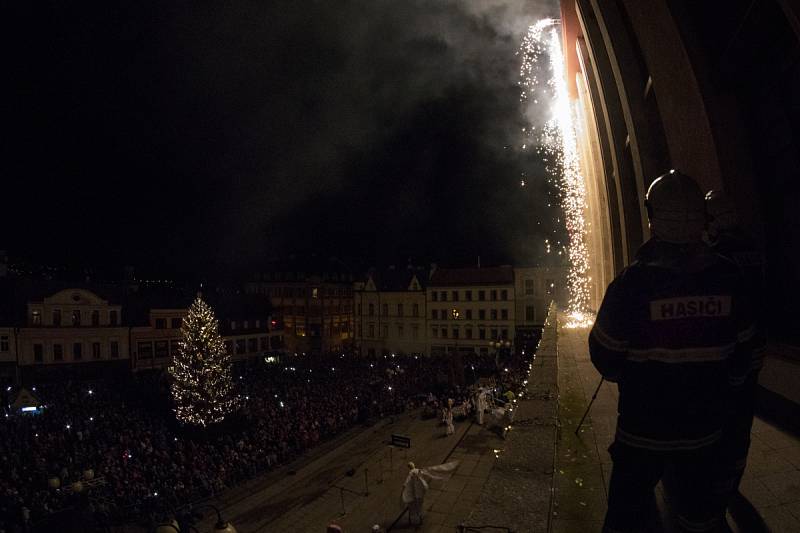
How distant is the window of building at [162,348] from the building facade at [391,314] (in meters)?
20.8

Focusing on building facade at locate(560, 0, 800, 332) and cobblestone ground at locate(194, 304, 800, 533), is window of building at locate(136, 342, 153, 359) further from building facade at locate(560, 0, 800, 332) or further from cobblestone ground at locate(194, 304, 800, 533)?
building facade at locate(560, 0, 800, 332)

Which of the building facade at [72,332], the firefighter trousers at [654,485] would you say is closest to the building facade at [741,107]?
the firefighter trousers at [654,485]

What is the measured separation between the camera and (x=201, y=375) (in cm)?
2083

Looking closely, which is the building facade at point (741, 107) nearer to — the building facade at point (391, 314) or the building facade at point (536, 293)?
the building facade at point (536, 293)

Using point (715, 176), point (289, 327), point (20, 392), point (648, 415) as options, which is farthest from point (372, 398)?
point (289, 327)

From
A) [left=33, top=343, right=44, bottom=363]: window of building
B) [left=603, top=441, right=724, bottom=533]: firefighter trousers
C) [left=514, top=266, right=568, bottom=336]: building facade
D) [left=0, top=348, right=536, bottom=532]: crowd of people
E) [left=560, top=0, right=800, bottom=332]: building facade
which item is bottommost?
[left=0, top=348, right=536, bottom=532]: crowd of people

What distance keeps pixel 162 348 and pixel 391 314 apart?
23396 millimetres

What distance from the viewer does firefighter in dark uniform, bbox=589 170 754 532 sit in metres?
2.26

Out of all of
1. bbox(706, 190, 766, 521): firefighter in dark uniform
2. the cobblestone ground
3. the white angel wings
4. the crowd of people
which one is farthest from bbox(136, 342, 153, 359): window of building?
bbox(706, 190, 766, 521): firefighter in dark uniform

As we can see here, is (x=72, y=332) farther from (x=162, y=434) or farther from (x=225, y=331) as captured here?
(x=162, y=434)

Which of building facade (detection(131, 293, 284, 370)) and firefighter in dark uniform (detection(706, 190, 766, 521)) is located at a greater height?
firefighter in dark uniform (detection(706, 190, 766, 521))

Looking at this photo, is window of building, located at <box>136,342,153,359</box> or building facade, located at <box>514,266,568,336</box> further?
building facade, located at <box>514,266,568,336</box>

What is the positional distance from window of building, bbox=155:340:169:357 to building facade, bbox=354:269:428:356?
820 inches

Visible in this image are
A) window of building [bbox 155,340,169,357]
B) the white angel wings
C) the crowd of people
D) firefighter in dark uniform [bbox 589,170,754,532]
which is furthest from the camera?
window of building [bbox 155,340,169,357]
